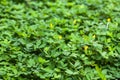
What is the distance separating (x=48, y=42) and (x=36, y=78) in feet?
1.34

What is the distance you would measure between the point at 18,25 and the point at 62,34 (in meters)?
0.50

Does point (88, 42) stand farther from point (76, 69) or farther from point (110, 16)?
point (110, 16)

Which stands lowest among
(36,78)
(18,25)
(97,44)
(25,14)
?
(36,78)

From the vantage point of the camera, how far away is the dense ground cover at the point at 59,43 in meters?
2.45

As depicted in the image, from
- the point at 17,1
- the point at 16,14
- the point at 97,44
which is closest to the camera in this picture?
the point at 97,44

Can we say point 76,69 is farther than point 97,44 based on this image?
No

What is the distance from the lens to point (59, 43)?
107 inches

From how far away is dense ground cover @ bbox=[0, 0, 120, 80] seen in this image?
2.45 m

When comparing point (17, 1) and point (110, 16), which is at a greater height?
point (17, 1)

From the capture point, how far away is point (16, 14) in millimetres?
3270

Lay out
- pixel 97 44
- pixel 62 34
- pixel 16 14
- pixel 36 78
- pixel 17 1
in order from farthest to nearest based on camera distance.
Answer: pixel 17 1
pixel 16 14
pixel 62 34
pixel 97 44
pixel 36 78

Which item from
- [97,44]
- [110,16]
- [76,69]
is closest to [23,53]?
[76,69]

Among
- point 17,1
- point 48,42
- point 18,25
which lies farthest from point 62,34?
point 17,1

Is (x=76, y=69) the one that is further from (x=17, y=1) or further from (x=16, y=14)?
(x=17, y=1)
